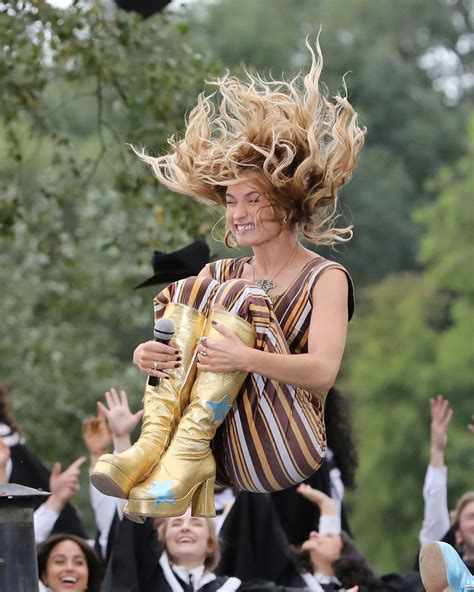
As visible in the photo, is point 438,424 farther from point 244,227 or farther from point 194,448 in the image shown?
point 194,448

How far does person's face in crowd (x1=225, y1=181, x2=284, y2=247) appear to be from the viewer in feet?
21.2

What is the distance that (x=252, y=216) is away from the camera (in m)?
6.45

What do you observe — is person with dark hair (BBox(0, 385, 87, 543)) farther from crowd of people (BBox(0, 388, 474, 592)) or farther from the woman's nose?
the woman's nose

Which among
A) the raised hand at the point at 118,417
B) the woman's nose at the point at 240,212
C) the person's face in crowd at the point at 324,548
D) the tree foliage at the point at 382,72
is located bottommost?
the person's face in crowd at the point at 324,548

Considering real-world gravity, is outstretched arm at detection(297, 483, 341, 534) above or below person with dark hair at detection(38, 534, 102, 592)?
above

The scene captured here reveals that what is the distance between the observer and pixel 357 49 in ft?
137

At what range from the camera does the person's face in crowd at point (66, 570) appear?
27.4 feet

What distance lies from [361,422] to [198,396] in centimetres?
2619

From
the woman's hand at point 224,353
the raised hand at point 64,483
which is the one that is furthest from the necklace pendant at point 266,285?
the raised hand at point 64,483

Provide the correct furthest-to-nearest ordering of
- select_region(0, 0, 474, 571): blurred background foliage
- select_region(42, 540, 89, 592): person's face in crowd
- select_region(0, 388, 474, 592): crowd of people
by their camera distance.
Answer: select_region(0, 0, 474, 571): blurred background foliage < select_region(0, 388, 474, 592): crowd of people < select_region(42, 540, 89, 592): person's face in crowd

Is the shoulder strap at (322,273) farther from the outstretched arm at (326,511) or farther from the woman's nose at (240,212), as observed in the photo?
the outstretched arm at (326,511)

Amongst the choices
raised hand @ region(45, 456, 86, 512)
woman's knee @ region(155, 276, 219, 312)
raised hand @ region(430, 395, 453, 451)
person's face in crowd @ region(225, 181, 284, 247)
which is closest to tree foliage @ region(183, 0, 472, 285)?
raised hand @ region(430, 395, 453, 451)

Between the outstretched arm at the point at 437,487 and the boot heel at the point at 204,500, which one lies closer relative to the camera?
the boot heel at the point at 204,500

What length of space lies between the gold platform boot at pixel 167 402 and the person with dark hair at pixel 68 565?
7.96 feet
